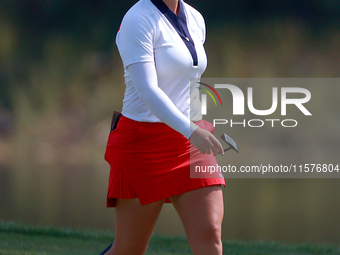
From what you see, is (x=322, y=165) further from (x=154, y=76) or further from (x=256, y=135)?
(x=154, y=76)

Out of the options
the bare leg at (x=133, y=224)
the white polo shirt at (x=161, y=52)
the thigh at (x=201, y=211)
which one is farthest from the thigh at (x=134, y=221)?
the white polo shirt at (x=161, y=52)

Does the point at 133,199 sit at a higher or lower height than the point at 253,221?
higher

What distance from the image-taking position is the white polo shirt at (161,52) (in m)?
1.51

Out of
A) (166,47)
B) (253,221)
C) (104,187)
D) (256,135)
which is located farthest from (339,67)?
(166,47)

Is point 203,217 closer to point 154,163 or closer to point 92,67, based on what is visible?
point 154,163

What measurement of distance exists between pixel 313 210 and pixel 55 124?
9.77 feet

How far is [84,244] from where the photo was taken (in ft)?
10.8

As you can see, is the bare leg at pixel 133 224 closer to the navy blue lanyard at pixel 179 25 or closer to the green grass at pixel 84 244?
the navy blue lanyard at pixel 179 25

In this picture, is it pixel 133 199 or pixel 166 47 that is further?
pixel 133 199

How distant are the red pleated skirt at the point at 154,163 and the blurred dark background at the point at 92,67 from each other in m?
3.31

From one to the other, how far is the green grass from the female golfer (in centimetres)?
147

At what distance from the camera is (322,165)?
19.7ft

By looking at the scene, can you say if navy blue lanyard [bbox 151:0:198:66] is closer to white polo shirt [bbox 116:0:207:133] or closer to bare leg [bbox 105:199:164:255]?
white polo shirt [bbox 116:0:207:133]

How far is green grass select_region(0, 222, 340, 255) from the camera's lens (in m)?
3.09
